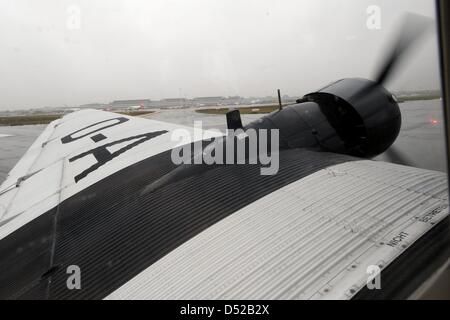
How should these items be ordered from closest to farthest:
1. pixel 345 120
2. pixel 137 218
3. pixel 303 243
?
pixel 303 243, pixel 137 218, pixel 345 120

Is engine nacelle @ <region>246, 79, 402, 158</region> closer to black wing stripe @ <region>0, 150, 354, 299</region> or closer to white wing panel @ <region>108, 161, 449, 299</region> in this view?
black wing stripe @ <region>0, 150, 354, 299</region>

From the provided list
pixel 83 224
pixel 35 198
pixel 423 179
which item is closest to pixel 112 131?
pixel 35 198

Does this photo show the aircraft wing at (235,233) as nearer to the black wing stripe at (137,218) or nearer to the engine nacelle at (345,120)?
the black wing stripe at (137,218)

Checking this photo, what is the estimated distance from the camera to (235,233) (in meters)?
2.21

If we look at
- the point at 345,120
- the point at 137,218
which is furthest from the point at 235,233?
the point at 345,120

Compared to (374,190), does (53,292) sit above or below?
below

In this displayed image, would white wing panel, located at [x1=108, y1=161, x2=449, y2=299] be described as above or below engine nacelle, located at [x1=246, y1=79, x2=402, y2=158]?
below

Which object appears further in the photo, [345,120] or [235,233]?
[345,120]

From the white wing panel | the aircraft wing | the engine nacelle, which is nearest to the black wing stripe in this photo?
the aircraft wing

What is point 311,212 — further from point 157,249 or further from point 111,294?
point 111,294

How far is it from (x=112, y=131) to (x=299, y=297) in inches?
320

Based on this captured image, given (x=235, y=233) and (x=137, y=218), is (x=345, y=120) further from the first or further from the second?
(x=137, y=218)

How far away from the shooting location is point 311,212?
2.30 m

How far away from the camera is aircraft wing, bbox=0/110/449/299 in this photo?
67.8 inches
